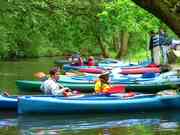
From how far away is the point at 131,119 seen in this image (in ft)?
39.8

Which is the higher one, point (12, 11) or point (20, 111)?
point (12, 11)

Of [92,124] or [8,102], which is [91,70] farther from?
[92,124]

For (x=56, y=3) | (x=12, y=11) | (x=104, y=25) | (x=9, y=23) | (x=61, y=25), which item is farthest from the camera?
(x=104, y=25)

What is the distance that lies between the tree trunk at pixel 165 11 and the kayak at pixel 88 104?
8.85 m

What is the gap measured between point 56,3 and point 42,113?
14.9 ft

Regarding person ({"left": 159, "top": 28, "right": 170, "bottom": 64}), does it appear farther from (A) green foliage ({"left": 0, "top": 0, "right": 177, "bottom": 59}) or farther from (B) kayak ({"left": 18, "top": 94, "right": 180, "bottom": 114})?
(B) kayak ({"left": 18, "top": 94, "right": 180, "bottom": 114})

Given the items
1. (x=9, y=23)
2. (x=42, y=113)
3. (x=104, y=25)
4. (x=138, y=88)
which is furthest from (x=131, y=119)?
(x=104, y=25)

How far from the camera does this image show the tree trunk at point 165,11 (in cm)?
357

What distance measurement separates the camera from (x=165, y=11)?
142 inches

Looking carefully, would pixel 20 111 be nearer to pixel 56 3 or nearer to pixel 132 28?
pixel 56 3

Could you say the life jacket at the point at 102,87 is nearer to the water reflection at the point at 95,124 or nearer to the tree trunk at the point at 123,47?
the water reflection at the point at 95,124

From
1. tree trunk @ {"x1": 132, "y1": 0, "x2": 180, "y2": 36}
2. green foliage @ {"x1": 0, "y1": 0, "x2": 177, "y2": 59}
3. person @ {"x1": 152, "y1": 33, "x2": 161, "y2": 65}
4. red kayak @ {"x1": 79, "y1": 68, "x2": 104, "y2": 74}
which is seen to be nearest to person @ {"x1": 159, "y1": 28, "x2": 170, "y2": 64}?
person @ {"x1": 152, "y1": 33, "x2": 161, "y2": 65}

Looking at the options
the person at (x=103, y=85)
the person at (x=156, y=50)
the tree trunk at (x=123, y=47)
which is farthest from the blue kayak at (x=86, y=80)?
the tree trunk at (x=123, y=47)

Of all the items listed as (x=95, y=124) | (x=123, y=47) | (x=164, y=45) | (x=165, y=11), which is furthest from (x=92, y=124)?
(x=123, y=47)
